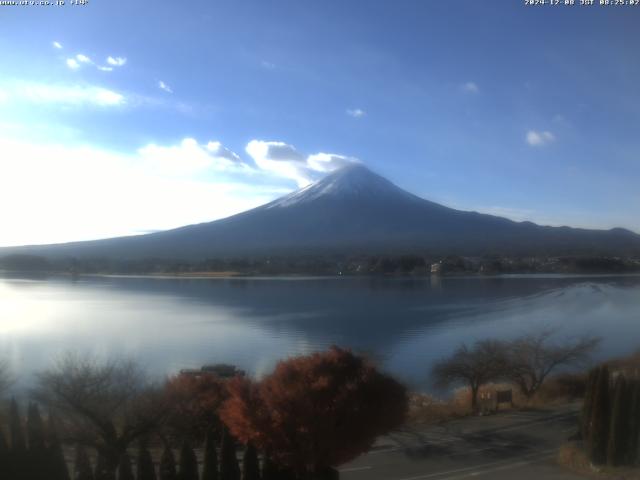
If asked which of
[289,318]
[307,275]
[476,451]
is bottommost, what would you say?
[476,451]

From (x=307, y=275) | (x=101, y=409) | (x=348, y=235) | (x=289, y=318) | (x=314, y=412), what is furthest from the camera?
(x=348, y=235)

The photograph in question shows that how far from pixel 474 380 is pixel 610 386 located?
340 centimetres

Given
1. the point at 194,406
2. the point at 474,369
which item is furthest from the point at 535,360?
the point at 194,406

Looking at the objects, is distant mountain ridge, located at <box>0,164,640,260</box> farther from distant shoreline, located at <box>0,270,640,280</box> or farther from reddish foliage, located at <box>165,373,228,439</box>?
reddish foliage, located at <box>165,373,228,439</box>

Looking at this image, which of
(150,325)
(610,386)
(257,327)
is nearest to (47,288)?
(150,325)

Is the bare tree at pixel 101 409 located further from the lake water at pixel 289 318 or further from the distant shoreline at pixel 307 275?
the distant shoreline at pixel 307 275

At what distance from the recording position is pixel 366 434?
4.94 m

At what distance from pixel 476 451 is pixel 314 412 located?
222 cm

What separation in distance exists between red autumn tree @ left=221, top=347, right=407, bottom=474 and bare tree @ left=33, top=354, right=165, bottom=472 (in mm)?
809

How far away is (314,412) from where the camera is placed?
481cm

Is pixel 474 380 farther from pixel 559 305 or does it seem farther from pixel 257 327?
pixel 559 305

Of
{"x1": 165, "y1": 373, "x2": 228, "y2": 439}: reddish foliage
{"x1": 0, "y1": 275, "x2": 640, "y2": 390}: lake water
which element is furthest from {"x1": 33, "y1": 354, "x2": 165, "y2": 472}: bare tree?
{"x1": 0, "y1": 275, "x2": 640, "y2": 390}: lake water

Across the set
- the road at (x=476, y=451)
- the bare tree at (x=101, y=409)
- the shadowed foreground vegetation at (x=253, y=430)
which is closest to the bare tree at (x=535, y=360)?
the road at (x=476, y=451)

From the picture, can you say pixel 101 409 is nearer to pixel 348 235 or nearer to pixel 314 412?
pixel 314 412
